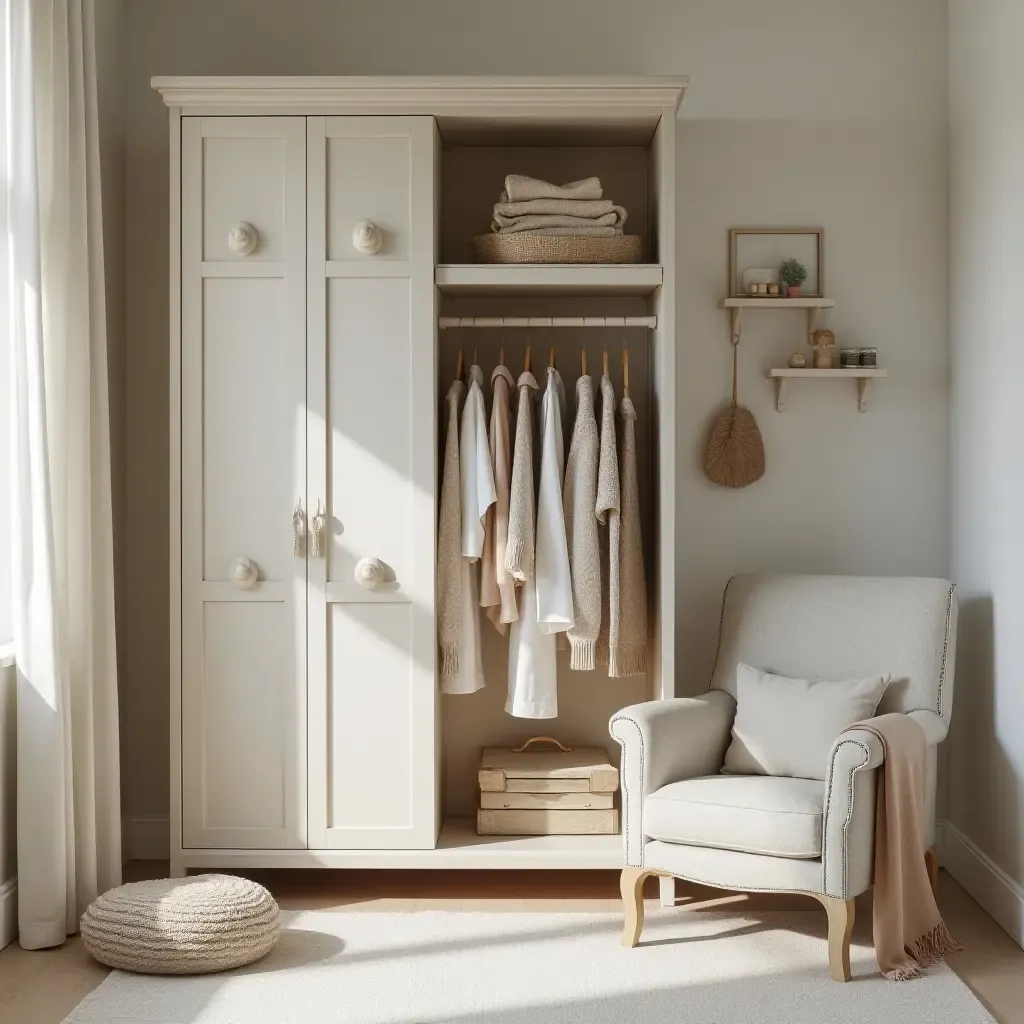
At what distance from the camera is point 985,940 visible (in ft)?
9.62

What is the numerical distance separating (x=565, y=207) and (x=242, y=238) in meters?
0.93

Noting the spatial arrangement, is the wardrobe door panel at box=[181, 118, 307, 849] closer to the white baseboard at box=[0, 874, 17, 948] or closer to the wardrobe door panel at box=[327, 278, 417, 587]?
the wardrobe door panel at box=[327, 278, 417, 587]

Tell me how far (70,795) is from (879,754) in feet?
6.71

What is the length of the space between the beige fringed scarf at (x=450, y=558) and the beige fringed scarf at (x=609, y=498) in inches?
16.3

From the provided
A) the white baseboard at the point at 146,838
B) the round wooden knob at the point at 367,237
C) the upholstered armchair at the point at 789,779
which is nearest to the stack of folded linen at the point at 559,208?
the round wooden knob at the point at 367,237

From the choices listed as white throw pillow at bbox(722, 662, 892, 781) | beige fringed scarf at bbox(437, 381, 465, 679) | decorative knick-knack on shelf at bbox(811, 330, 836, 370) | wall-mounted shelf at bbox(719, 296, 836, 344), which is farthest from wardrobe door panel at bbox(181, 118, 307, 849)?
decorative knick-knack on shelf at bbox(811, 330, 836, 370)

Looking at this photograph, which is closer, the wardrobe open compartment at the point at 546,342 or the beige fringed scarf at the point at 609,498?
the beige fringed scarf at the point at 609,498

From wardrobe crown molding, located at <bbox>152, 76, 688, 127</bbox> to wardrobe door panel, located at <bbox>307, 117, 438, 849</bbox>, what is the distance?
0.19 feet

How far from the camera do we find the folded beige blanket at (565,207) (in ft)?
10.6

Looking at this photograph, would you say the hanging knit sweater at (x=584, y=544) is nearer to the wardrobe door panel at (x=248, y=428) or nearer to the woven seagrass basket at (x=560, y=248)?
the woven seagrass basket at (x=560, y=248)

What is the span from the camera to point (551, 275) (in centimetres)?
320

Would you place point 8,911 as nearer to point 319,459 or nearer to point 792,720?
point 319,459

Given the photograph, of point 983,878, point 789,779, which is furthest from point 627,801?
point 983,878

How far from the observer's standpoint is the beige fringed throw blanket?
264 cm
